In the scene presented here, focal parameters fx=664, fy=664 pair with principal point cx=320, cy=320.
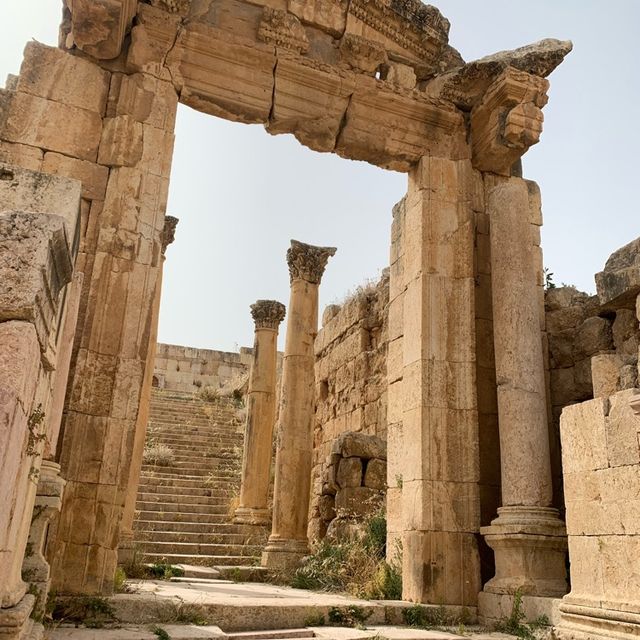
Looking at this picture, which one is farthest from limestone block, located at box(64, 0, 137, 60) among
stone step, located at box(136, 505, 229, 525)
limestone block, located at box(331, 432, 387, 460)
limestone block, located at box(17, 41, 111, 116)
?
stone step, located at box(136, 505, 229, 525)

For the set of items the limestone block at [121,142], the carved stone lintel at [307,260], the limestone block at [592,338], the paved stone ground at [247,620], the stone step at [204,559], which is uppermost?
the carved stone lintel at [307,260]

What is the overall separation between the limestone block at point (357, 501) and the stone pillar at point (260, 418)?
3070mm

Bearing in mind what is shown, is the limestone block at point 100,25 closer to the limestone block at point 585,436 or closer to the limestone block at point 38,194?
the limestone block at point 38,194

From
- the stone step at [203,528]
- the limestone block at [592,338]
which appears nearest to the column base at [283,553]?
the stone step at [203,528]

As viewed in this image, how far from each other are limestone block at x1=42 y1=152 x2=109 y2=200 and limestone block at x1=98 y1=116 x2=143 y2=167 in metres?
0.11

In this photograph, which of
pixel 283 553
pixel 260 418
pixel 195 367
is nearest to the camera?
pixel 283 553

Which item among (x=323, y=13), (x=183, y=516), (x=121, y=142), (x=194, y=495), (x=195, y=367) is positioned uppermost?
(x=195, y=367)

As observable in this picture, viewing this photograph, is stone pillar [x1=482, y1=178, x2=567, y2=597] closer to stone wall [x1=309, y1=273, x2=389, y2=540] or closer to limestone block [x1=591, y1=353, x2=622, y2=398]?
limestone block [x1=591, y1=353, x2=622, y2=398]

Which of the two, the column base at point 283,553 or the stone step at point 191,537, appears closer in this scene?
the column base at point 283,553

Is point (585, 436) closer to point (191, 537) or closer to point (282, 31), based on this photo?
point (282, 31)

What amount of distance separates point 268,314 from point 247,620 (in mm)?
8637

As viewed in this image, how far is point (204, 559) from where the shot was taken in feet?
31.2

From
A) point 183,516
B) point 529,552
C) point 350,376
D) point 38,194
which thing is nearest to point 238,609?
point 529,552

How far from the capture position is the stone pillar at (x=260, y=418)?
1181cm
